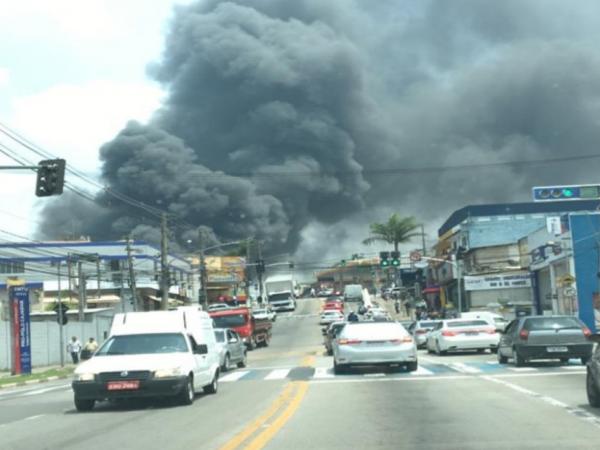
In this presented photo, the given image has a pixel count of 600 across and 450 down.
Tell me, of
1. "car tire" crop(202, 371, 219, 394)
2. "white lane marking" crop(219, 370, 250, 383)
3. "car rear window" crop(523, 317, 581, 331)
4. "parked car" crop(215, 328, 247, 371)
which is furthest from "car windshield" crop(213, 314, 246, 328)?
"car tire" crop(202, 371, 219, 394)

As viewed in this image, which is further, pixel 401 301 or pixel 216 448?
pixel 401 301

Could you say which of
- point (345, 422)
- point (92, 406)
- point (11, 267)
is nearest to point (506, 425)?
point (345, 422)

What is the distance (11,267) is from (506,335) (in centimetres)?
6422

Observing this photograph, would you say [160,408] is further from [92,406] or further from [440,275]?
[440,275]

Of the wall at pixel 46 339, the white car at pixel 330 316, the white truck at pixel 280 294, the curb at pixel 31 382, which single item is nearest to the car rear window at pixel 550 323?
the curb at pixel 31 382

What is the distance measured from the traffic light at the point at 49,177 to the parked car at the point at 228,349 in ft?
27.4

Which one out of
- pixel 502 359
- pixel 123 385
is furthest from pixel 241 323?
pixel 123 385

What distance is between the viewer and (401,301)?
97250 mm

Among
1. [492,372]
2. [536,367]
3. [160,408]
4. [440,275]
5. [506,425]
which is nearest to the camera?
[506,425]

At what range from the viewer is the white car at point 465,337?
29.3 meters

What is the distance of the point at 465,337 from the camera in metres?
29.4

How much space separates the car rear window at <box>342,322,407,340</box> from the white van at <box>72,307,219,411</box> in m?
4.33

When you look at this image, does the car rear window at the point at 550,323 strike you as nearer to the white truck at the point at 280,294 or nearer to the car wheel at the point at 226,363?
the car wheel at the point at 226,363

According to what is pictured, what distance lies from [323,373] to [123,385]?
8628 mm
